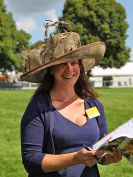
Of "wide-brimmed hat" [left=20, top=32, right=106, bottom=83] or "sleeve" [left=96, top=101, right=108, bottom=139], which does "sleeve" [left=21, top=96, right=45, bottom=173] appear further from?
"sleeve" [left=96, top=101, right=108, bottom=139]

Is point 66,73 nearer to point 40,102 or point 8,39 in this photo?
point 40,102

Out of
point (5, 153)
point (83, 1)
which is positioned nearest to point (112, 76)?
point (83, 1)

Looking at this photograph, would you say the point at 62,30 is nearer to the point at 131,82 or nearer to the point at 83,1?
the point at 83,1

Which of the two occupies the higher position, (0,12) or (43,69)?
(0,12)

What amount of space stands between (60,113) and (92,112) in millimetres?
224

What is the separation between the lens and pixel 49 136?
331 cm

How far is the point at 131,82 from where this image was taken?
89.9 m

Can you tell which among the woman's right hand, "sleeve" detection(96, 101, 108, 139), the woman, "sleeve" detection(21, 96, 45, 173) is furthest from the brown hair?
the woman's right hand

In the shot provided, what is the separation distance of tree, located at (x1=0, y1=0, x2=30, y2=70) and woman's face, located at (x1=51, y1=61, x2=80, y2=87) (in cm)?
5318

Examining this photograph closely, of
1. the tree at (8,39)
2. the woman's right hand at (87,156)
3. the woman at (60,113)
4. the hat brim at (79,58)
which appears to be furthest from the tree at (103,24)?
the woman's right hand at (87,156)

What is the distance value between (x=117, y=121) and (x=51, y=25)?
12538mm

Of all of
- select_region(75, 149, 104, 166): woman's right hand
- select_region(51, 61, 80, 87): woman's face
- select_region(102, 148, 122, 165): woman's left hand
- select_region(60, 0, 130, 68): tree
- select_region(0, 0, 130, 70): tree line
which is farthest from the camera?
select_region(60, 0, 130, 68): tree

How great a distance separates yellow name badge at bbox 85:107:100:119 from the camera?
11.2 feet

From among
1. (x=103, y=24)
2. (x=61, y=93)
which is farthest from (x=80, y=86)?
(x=103, y=24)
